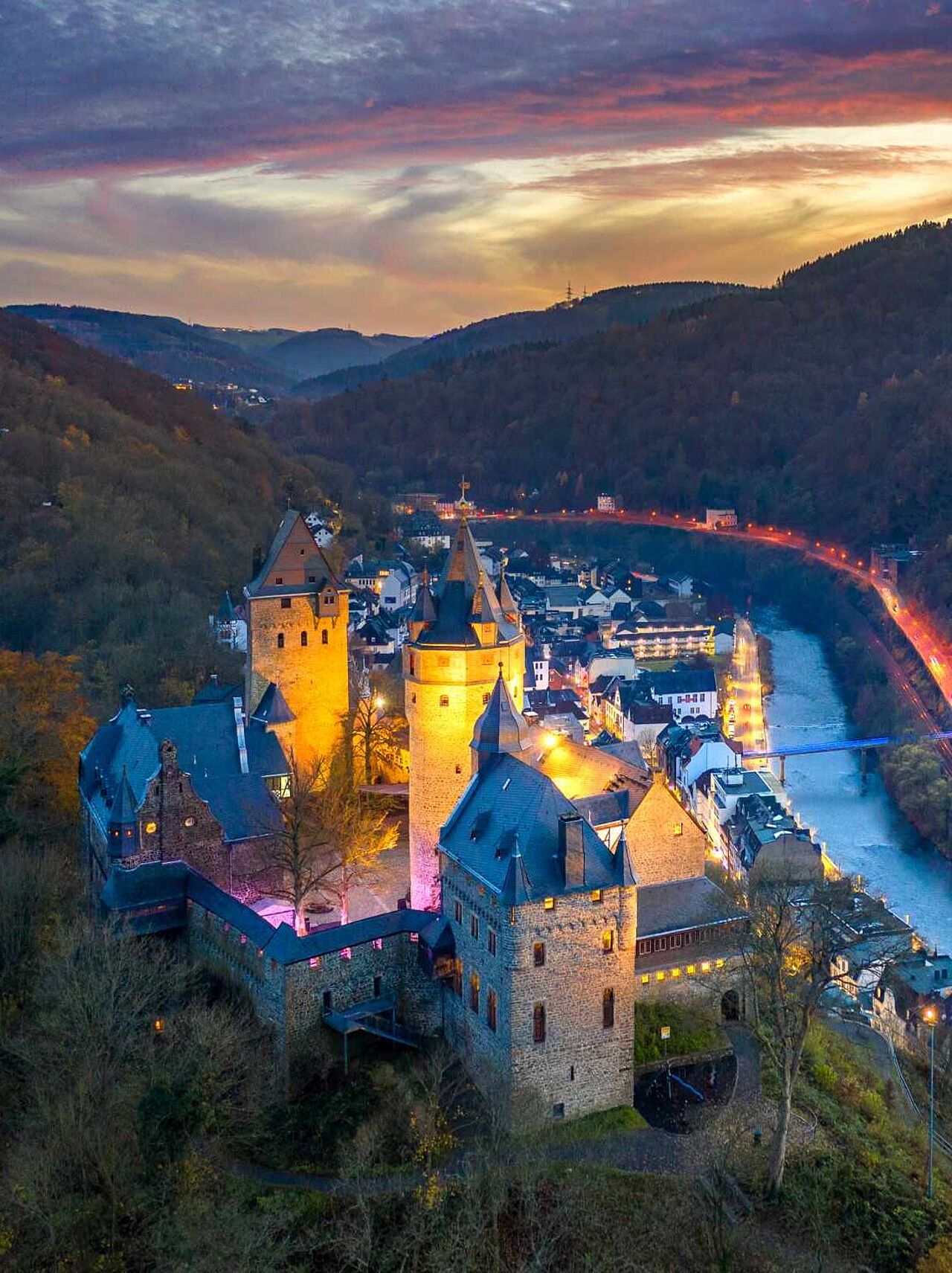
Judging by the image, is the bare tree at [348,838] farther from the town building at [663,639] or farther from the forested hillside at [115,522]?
the town building at [663,639]

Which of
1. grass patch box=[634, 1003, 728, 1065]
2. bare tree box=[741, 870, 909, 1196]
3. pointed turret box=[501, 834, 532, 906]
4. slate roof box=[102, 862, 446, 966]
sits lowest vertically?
grass patch box=[634, 1003, 728, 1065]

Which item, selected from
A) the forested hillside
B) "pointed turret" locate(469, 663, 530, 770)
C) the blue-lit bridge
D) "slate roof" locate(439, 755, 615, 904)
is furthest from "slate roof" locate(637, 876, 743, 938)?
the blue-lit bridge

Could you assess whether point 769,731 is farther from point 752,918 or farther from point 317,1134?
point 317,1134

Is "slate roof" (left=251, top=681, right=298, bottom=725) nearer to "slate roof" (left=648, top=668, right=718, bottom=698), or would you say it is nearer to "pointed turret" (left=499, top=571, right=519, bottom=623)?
"pointed turret" (left=499, top=571, right=519, bottom=623)

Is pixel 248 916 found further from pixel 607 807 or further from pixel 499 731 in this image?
pixel 607 807

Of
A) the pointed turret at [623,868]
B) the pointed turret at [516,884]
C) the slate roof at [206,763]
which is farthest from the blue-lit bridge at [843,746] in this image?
the pointed turret at [516,884]

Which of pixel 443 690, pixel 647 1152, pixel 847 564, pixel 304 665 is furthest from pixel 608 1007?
pixel 847 564

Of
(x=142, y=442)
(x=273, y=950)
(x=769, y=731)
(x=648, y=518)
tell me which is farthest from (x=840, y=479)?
(x=273, y=950)
